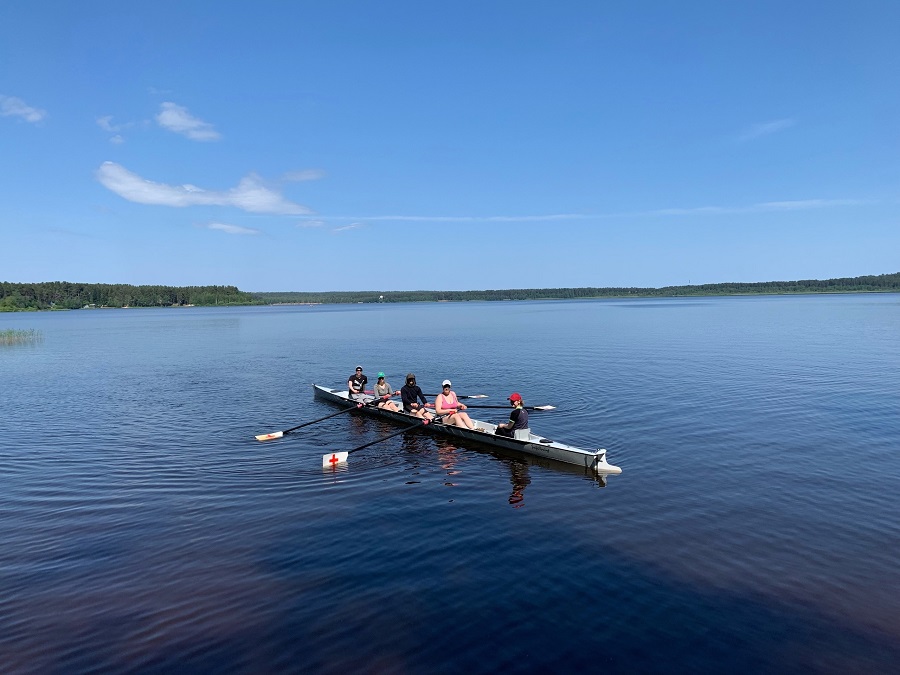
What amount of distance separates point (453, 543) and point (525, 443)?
6613mm

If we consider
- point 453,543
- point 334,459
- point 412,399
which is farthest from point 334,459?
point 453,543

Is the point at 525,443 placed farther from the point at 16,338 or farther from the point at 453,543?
the point at 16,338

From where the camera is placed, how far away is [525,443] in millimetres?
17969

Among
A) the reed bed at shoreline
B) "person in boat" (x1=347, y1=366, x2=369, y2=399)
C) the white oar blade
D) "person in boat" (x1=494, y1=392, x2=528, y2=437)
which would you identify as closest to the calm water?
the white oar blade

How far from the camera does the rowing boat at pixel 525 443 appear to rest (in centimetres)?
1606

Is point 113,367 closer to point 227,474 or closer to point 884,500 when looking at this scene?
point 227,474

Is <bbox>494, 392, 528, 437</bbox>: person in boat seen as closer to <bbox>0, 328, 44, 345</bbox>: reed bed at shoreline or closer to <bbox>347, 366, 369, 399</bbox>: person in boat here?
<bbox>347, 366, 369, 399</bbox>: person in boat

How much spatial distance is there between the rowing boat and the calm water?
1.86 ft

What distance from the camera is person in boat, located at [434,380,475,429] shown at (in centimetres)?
2024

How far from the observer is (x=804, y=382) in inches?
1186

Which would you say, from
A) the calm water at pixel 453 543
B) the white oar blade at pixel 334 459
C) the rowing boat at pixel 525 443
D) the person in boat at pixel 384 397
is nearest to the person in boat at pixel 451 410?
the rowing boat at pixel 525 443

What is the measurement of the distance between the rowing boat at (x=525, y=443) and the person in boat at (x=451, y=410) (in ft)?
0.63

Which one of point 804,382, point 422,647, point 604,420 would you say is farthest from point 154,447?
point 804,382

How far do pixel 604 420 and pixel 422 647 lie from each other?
52.1ft
